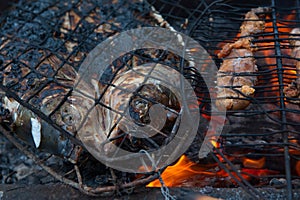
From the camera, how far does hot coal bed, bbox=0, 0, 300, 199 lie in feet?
4.88

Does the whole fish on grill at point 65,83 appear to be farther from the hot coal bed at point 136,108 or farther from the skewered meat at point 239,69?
the skewered meat at point 239,69

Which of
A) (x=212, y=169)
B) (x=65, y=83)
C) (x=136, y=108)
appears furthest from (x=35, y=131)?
(x=212, y=169)

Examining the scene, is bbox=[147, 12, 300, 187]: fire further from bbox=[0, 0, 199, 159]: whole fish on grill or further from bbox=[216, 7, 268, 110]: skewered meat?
bbox=[0, 0, 199, 159]: whole fish on grill

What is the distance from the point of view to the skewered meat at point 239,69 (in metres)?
1.65

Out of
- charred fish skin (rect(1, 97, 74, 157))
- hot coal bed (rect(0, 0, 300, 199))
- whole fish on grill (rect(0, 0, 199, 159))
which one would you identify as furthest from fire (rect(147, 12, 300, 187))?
charred fish skin (rect(1, 97, 74, 157))

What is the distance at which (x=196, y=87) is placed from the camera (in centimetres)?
174

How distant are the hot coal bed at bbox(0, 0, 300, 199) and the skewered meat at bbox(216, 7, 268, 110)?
0.03m

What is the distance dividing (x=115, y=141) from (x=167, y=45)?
658mm

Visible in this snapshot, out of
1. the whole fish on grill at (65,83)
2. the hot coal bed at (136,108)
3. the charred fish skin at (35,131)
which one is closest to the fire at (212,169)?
the hot coal bed at (136,108)

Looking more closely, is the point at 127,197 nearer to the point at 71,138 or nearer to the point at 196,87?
the point at 71,138

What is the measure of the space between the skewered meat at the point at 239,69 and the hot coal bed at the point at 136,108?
0.03 m

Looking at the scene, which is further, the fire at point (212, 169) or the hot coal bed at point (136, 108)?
the fire at point (212, 169)

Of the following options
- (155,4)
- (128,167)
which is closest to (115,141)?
(128,167)

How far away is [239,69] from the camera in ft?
5.82
